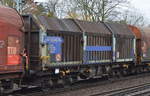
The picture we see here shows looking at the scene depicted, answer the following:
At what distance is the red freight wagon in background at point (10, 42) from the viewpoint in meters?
12.4

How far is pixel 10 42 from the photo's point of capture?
1280cm

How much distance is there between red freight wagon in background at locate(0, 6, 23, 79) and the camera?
40.8 feet

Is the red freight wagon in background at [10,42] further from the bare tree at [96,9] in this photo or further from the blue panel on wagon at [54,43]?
the bare tree at [96,9]

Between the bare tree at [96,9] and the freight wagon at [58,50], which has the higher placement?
the bare tree at [96,9]

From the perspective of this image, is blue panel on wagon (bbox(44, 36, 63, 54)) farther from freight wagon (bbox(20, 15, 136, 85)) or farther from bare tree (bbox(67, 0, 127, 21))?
bare tree (bbox(67, 0, 127, 21))

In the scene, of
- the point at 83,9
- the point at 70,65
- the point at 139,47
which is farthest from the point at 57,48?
the point at 83,9

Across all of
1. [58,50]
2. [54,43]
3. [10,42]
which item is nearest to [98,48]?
[58,50]

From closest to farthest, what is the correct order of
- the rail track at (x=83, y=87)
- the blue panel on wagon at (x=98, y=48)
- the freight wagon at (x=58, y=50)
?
the freight wagon at (x=58, y=50) < the rail track at (x=83, y=87) < the blue panel on wagon at (x=98, y=48)

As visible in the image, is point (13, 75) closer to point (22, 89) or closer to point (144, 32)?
point (22, 89)

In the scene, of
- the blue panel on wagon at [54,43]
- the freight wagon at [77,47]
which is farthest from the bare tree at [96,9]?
the blue panel on wagon at [54,43]

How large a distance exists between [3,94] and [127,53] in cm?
1003

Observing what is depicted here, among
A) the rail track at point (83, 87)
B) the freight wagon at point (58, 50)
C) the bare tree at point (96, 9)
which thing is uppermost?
the bare tree at point (96, 9)

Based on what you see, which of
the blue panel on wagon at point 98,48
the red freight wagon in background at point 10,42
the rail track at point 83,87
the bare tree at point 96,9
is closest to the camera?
the red freight wagon in background at point 10,42

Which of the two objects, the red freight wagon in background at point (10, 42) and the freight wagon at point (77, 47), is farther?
the freight wagon at point (77, 47)
